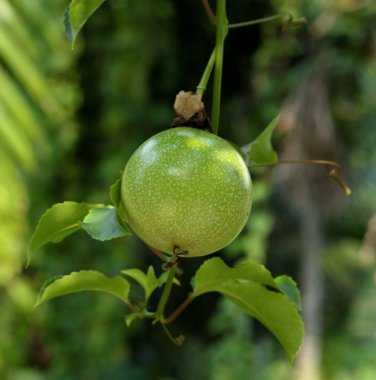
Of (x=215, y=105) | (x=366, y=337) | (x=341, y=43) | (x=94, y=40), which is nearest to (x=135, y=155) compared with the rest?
(x=215, y=105)

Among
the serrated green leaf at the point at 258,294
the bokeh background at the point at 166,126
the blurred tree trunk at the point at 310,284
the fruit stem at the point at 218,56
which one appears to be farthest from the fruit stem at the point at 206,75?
the blurred tree trunk at the point at 310,284

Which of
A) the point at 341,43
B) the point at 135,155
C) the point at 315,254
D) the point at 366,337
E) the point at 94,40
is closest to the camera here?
the point at 135,155

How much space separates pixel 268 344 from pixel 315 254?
0.37 metres

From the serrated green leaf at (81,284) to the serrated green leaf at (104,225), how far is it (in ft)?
0.21

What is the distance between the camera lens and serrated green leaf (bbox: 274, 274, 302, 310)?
480mm

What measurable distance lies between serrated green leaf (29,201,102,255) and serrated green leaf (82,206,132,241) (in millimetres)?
30

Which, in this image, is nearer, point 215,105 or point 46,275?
point 215,105

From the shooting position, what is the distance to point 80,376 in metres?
2.42

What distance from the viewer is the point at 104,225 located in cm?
40

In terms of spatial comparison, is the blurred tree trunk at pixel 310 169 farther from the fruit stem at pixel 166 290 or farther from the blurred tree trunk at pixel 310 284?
the fruit stem at pixel 166 290

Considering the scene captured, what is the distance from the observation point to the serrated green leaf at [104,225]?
1.29 feet

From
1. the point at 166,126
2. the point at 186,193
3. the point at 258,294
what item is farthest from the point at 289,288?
the point at 166,126

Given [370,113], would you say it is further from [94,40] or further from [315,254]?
[94,40]

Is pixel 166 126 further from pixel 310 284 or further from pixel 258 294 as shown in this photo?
pixel 258 294
